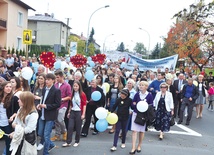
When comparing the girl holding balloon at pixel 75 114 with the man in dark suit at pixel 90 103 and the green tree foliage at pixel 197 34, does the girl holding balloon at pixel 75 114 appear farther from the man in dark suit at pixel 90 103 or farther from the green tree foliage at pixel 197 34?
the green tree foliage at pixel 197 34

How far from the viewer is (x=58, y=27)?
56156 mm

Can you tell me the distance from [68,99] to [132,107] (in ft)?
5.20

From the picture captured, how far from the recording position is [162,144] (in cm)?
756

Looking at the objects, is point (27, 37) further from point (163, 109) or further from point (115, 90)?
point (163, 109)

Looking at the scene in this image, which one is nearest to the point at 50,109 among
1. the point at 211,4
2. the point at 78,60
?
the point at 78,60

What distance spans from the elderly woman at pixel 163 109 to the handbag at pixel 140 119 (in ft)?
5.54

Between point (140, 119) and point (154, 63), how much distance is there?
10112 mm

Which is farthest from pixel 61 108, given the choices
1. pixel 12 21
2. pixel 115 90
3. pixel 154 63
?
pixel 12 21

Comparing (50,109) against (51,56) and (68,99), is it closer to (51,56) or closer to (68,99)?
(68,99)

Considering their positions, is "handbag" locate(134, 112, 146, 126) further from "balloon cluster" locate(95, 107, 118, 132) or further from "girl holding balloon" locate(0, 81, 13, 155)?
"girl holding balloon" locate(0, 81, 13, 155)

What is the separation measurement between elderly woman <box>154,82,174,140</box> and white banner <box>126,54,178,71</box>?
7921 mm

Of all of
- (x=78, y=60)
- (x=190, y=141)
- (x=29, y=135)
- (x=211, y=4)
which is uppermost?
(x=211, y=4)

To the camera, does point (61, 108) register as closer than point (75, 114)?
No

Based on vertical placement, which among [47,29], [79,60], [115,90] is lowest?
[115,90]
